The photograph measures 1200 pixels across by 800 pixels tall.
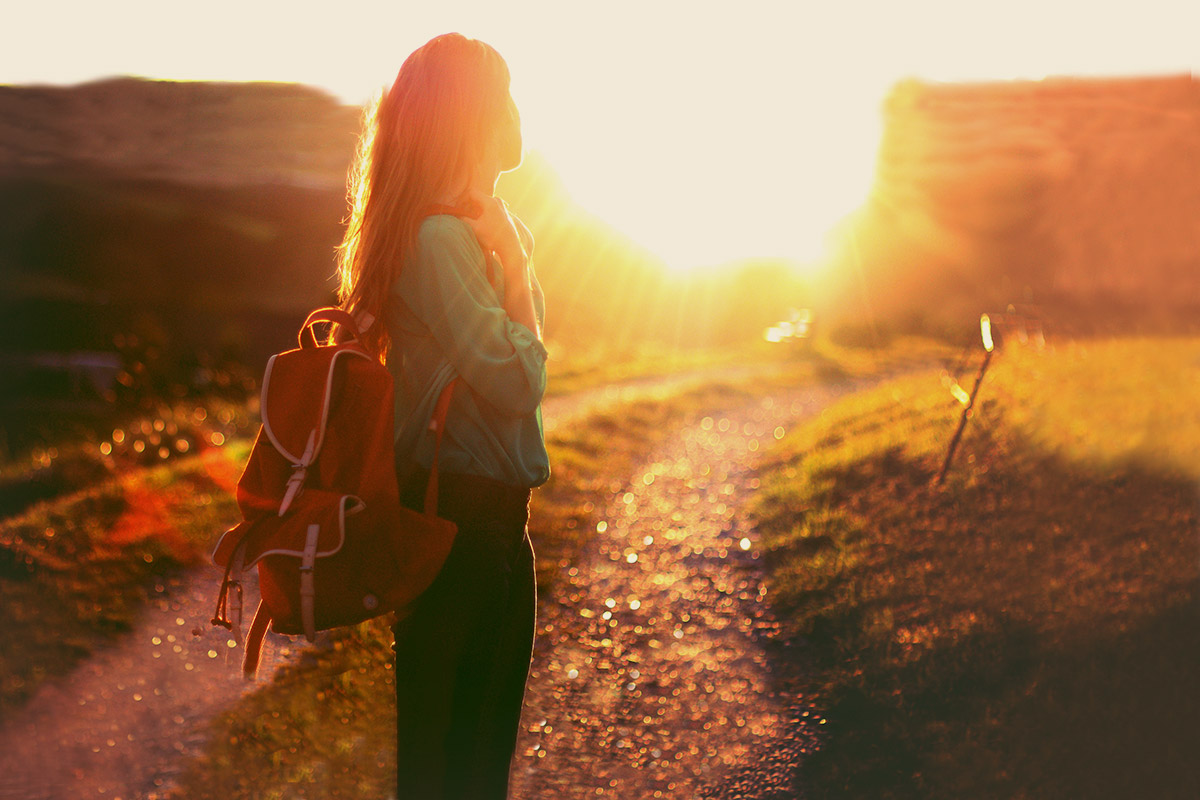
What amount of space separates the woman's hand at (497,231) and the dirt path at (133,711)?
2.08 meters

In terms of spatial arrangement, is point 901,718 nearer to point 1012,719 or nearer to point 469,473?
point 1012,719

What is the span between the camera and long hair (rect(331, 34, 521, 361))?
1652mm

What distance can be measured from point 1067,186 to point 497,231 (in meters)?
6.97

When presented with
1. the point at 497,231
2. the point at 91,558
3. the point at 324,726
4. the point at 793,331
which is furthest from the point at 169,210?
the point at 793,331

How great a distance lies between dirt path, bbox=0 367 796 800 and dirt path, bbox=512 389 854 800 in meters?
1.25

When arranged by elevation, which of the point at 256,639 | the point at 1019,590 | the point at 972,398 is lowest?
the point at 1019,590


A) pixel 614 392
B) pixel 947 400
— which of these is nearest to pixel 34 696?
pixel 947 400

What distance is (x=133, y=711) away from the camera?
10.4 feet

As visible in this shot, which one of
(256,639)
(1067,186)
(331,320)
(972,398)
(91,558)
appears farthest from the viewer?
(1067,186)

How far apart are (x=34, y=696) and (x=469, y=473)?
2.71m

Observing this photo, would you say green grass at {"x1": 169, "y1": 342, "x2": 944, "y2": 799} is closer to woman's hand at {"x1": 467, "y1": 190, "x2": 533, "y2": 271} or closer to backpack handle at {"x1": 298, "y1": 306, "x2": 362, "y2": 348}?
backpack handle at {"x1": 298, "y1": 306, "x2": 362, "y2": 348}

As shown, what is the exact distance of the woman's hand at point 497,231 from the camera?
1.68 metres

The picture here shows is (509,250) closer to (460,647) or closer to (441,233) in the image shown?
(441,233)

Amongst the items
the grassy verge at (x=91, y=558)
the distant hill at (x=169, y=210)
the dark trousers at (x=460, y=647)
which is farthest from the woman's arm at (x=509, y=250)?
the distant hill at (x=169, y=210)
